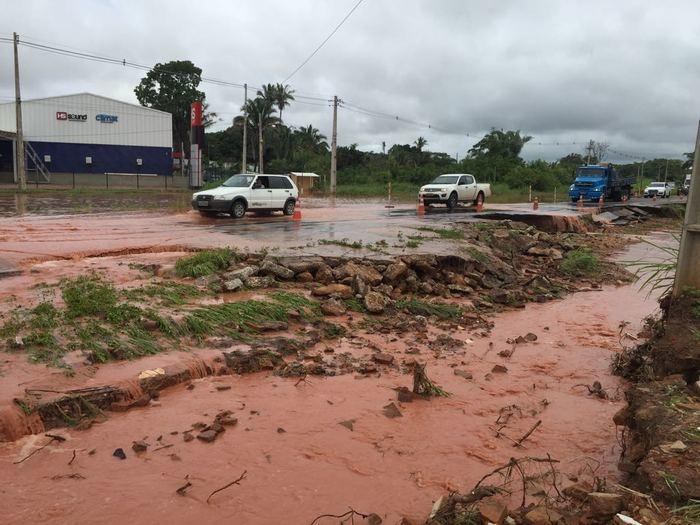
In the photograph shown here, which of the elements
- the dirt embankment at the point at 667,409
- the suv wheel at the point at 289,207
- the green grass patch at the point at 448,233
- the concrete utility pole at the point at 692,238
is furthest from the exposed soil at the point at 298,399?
the suv wheel at the point at 289,207

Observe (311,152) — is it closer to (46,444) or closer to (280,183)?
(280,183)

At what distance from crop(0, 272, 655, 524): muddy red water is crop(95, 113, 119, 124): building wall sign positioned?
47159 millimetres

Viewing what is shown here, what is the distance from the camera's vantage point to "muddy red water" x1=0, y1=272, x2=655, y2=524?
12.4ft

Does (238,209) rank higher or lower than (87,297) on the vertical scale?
higher

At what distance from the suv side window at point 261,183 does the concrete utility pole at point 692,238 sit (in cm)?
1562

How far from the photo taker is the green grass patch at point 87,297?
6.74 metres

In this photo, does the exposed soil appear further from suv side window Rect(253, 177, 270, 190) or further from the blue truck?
the blue truck

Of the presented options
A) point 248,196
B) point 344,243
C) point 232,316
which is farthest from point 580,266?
point 248,196

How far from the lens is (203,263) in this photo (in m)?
9.21

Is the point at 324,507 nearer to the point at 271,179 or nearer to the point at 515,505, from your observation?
the point at 515,505

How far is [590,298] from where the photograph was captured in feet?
38.0

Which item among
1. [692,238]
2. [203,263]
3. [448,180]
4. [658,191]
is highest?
[658,191]

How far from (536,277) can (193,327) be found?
819cm

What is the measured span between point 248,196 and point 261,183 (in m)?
0.83
